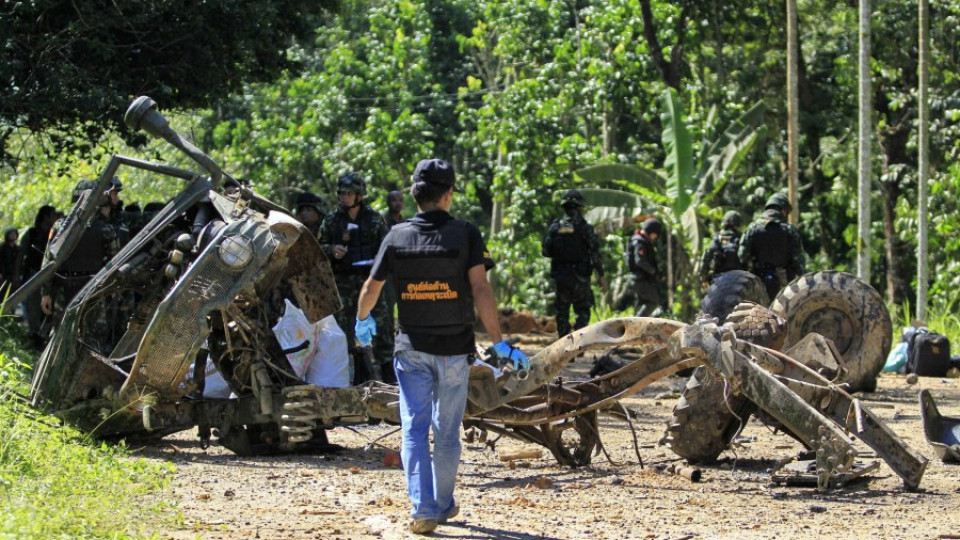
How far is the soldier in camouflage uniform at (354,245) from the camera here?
12.2 meters

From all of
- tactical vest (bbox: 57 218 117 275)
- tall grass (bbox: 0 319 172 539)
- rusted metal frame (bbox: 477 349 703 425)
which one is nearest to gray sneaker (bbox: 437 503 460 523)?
tall grass (bbox: 0 319 172 539)

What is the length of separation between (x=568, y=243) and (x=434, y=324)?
9.96 m

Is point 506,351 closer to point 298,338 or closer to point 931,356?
point 298,338

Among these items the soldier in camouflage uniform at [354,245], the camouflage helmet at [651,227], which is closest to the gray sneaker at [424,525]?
the soldier in camouflage uniform at [354,245]

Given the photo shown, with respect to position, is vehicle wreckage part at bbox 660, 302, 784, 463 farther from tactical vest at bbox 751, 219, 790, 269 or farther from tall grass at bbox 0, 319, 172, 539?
tactical vest at bbox 751, 219, 790, 269

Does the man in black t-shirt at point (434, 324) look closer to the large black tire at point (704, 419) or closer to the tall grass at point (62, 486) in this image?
the tall grass at point (62, 486)

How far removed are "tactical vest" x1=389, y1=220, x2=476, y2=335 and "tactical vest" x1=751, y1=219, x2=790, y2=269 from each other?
29.8 feet

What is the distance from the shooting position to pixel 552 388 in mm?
8266

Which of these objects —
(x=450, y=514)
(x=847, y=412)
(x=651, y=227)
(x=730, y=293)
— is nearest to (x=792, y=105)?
(x=651, y=227)

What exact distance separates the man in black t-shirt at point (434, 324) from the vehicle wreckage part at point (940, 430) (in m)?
3.52

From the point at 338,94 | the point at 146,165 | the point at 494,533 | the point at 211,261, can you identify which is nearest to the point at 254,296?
the point at 211,261

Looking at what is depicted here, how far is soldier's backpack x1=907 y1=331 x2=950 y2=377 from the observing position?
16.2m

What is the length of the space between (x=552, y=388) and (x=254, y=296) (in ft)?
6.29

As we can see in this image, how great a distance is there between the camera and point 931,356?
16.2m
